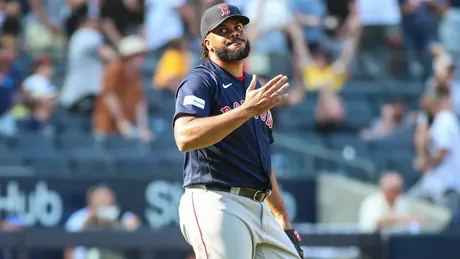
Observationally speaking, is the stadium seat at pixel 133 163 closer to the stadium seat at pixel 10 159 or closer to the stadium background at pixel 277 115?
the stadium background at pixel 277 115

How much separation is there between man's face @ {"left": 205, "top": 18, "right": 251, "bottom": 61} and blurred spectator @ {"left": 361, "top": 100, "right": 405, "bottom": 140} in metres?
7.60

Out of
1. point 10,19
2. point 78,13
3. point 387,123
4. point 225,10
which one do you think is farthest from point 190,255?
point 10,19

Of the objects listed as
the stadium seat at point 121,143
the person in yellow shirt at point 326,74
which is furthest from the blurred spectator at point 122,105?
the person in yellow shirt at point 326,74

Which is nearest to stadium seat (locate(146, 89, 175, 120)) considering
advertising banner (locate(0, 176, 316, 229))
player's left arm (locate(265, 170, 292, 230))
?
advertising banner (locate(0, 176, 316, 229))

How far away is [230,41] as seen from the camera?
4.83 m

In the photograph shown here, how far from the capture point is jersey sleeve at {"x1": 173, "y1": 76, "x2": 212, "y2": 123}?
4582mm

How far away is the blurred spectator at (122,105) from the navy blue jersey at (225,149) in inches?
251

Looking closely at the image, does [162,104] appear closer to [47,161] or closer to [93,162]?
[93,162]

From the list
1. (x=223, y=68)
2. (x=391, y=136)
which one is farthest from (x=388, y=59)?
(x=223, y=68)

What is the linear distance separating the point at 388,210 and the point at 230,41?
16.6 ft

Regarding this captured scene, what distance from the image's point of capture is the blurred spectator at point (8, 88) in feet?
36.3

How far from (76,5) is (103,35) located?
510 millimetres

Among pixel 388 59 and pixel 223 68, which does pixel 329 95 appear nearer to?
pixel 388 59

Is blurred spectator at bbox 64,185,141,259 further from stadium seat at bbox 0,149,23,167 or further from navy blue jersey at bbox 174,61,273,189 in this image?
navy blue jersey at bbox 174,61,273,189
